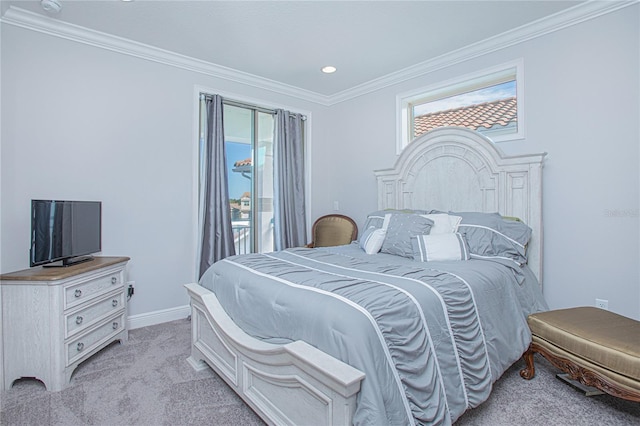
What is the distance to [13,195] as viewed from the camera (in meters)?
2.50

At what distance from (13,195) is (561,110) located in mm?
4307

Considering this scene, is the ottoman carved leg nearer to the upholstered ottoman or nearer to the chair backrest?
the upholstered ottoman

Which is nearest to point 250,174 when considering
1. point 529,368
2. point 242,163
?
point 242,163

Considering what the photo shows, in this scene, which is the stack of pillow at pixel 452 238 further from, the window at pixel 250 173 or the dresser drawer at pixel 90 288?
the dresser drawer at pixel 90 288

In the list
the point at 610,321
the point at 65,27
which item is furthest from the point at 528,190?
the point at 65,27

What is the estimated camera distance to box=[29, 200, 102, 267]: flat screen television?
7.27ft

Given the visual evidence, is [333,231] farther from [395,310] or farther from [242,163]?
[395,310]

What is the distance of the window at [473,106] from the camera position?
9.75ft

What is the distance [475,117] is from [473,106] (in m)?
0.11

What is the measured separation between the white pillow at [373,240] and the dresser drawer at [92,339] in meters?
2.12

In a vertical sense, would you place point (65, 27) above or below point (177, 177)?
above

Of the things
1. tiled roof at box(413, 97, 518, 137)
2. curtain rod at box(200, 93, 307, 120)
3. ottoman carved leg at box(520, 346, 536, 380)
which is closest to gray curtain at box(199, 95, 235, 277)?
curtain rod at box(200, 93, 307, 120)

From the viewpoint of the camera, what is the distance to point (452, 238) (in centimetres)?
251

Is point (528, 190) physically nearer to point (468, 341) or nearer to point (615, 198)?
point (615, 198)
